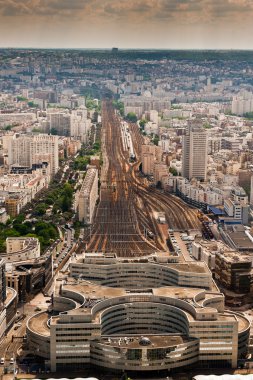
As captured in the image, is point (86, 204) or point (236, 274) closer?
point (236, 274)

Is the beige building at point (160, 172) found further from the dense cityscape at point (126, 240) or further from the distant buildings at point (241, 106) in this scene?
the distant buildings at point (241, 106)

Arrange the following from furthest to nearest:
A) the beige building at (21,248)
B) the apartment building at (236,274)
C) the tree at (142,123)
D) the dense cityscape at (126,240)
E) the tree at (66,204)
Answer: the tree at (142,123)
the tree at (66,204)
the beige building at (21,248)
the apartment building at (236,274)
the dense cityscape at (126,240)

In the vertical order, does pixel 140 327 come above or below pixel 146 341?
below

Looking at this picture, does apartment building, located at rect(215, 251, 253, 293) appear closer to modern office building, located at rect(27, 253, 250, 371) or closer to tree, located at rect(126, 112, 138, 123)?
modern office building, located at rect(27, 253, 250, 371)

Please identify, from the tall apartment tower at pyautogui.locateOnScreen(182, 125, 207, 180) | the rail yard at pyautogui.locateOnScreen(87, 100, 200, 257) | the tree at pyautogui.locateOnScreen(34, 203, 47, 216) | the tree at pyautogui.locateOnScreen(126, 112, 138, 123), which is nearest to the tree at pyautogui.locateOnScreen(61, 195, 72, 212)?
the tree at pyautogui.locateOnScreen(34, 203, 47, 216)

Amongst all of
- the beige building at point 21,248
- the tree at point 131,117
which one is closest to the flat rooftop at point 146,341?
the beige building at point 21,248

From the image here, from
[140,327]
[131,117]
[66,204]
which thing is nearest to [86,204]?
[66,204]

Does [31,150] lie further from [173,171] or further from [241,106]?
[241,106]

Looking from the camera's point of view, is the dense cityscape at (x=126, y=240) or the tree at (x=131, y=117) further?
the tree at (x=131, y=117)
